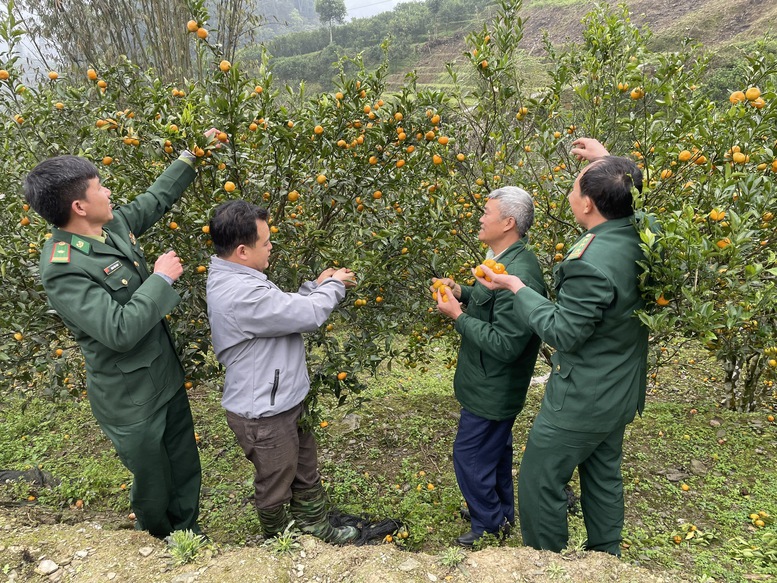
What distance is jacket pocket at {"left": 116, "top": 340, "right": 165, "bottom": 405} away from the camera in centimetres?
226

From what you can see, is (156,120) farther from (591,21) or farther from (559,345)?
(591,21)

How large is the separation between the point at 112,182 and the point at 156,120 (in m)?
0.48

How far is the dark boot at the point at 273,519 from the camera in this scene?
8.29ft

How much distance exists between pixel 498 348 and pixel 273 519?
1537mm

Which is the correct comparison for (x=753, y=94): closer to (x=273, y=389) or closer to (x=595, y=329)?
(x=595, y=329)

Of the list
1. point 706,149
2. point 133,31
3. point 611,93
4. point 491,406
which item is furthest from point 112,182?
point 133,31

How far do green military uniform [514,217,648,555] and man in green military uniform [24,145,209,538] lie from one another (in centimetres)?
180

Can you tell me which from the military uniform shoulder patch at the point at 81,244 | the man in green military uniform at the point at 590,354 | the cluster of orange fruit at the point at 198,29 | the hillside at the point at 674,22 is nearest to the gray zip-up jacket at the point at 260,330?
the military uniform shoulder patch at the point at 81,244

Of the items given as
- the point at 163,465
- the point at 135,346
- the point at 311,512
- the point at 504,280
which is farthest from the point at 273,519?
Result: the point at 504,280

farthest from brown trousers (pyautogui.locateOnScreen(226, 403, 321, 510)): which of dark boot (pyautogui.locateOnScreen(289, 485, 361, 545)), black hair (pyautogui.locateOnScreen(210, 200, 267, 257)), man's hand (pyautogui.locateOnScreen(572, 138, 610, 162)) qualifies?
man's hand (pyautogui.locateOnScreen(572, 138, 610, 162))

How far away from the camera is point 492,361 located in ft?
8.75

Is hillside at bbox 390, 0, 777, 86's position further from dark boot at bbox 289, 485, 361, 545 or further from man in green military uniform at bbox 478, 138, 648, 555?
dark boot at bbox 289, 485, 361, 545

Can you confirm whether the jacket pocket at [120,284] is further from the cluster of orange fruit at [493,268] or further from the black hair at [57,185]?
the cluster of orange fruit at [493,268]

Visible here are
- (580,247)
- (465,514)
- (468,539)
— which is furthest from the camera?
(465,514)
